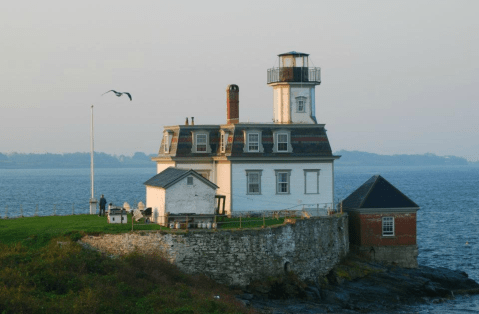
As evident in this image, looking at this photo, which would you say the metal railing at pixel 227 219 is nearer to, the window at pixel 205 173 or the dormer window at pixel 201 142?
the window at pixel 205 173

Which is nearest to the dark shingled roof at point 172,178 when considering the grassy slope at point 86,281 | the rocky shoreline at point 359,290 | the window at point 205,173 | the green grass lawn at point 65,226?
the green grass lawn at point 65,226

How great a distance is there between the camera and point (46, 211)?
69.2 m

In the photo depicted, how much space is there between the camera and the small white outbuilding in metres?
35.8

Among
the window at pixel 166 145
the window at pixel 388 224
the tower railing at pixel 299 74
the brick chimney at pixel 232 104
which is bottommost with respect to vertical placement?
the window at pixel 388 224

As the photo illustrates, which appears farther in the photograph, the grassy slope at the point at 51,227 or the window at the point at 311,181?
the window at the point at 311,181

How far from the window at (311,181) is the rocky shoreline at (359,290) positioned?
4.63 meters

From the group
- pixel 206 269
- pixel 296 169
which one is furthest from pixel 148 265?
pixel 296 169

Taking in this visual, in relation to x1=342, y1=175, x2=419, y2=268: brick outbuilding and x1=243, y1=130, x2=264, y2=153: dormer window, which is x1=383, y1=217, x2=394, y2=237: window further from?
x1=243, y1=130, x2=264, y2=153: dormer window

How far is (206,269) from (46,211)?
3960 cm

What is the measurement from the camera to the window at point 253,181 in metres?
41.6

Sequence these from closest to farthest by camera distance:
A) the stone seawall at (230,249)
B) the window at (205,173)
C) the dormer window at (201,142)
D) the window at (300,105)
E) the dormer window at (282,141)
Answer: the stone seawall at (230,249), the dormer window at (282,141), the window at (205,173), the dormer window at (201,142), the window at (300,105)

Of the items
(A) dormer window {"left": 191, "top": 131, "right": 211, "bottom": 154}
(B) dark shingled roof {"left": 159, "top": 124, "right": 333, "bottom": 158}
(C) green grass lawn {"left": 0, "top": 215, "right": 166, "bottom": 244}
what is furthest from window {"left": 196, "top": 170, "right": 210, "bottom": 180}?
(C) green grass lawn {"left": 0, "top": 215, "right": 166, "bottom": 244}

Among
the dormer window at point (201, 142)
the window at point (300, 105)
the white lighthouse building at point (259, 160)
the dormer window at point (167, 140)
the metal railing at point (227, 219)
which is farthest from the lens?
the window at point (300, 105)

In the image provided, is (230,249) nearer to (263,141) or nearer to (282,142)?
(263,141)
